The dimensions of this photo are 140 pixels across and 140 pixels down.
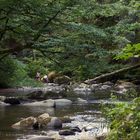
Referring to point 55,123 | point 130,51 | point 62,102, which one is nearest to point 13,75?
point 62,102

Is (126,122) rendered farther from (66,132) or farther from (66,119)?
(66,119)

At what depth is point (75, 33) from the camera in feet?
44.2

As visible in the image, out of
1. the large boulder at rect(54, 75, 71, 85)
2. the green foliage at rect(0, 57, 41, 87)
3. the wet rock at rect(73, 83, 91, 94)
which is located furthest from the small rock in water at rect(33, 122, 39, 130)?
the large boulder at rect(54, 75, 71, 85)

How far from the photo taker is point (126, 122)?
5.93 metres

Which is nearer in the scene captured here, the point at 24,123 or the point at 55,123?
the point at 24,123

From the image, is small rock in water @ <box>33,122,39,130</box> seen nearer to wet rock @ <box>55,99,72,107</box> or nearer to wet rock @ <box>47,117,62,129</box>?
wet rock @ <box>47,117,62,129</box>

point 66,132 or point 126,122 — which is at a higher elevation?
point 126,122

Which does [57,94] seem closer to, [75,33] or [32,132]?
[75,33]

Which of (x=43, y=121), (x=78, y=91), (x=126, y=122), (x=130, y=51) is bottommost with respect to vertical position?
(x=78, y=91)

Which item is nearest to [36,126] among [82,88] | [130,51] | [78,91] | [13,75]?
[130,51]

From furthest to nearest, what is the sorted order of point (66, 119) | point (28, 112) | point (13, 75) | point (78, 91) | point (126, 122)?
point (78, 91), point (13, 75), point (28, 112), point (66, 119), point (126, 122)

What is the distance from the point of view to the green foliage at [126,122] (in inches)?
214

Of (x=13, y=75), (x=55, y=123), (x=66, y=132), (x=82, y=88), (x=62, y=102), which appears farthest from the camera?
(x=82, y=88)

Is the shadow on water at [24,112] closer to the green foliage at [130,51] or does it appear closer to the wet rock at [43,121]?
the wet rock at [43,121]
